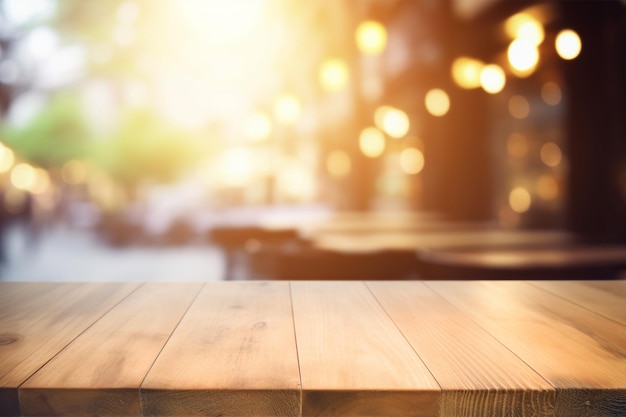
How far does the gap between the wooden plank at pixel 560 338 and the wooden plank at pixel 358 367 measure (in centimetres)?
20

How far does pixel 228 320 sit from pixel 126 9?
11050 mm

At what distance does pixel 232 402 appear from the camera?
2.64 feet

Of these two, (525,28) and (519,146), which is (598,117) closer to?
(525,28)

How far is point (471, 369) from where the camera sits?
0.87 metres

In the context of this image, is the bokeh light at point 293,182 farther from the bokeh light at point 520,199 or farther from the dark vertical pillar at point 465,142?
the dark vertical pillar at point 465,142

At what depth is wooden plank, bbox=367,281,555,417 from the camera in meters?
0.80

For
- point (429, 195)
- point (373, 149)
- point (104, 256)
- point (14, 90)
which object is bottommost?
point (104, 256)

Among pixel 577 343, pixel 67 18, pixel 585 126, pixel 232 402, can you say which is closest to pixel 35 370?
pixel 232 402

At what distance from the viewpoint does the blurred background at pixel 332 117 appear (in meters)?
4.58

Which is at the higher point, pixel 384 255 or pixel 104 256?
pixel 384 255

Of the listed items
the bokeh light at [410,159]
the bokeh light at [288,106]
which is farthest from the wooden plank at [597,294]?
the bokeh light at [410,159]

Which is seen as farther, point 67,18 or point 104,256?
point 104,256

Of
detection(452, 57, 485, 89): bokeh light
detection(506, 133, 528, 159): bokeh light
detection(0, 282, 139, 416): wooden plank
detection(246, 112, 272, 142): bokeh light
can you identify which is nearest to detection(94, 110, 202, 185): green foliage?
detection(246, 112, 272, 142): bokeh light

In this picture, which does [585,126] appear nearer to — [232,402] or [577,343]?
[577,343]
